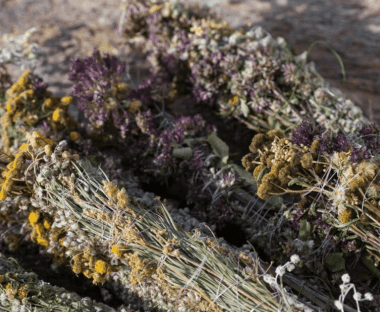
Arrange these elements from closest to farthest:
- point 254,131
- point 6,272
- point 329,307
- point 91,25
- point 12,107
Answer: point 329,307 → point 6,272 → point 12,107 → point 254,131 → point 91,25

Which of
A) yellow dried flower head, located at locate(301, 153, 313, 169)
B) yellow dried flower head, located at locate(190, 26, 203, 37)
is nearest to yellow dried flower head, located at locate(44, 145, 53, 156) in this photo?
yellow dried flower head, located at locate(301, 153, 313, 169)

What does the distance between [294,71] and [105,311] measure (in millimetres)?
1357

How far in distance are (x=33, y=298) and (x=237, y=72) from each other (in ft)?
4.40

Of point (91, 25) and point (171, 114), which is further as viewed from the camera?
point (91, 25)

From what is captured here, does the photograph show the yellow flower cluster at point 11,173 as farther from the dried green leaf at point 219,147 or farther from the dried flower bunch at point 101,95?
the dried green leaf at point 219,147

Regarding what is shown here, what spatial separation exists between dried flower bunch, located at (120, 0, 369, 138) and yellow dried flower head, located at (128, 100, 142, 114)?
17 centimetres

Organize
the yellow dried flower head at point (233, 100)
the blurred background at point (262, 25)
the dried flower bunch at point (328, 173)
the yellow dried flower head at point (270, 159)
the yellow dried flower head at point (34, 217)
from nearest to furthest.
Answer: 1. the dried flower bunch at point (328, 173)
2. the yellow dried flower head at point (270, 159)
3. the yellow dried flower head at point (34, 217)
4. the yellow dried flower head at point (233, 100)
5. the blurred background at point (262, 25)

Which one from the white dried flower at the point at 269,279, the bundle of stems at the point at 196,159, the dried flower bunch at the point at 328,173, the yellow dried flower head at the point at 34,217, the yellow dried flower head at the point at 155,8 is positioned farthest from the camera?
the yellow dried flower head at the point at 155,8

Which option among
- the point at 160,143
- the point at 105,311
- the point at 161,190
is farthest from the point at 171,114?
the point at 105,311

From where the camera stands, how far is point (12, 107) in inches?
67.3

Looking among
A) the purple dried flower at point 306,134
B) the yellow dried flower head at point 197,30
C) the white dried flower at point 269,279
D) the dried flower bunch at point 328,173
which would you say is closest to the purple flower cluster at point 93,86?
the yellow dried flower head at point 197,30

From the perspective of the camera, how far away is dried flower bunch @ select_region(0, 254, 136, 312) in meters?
1.27

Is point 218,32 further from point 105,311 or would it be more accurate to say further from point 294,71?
point 105,311

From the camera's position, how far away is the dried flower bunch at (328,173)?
1.21 m
